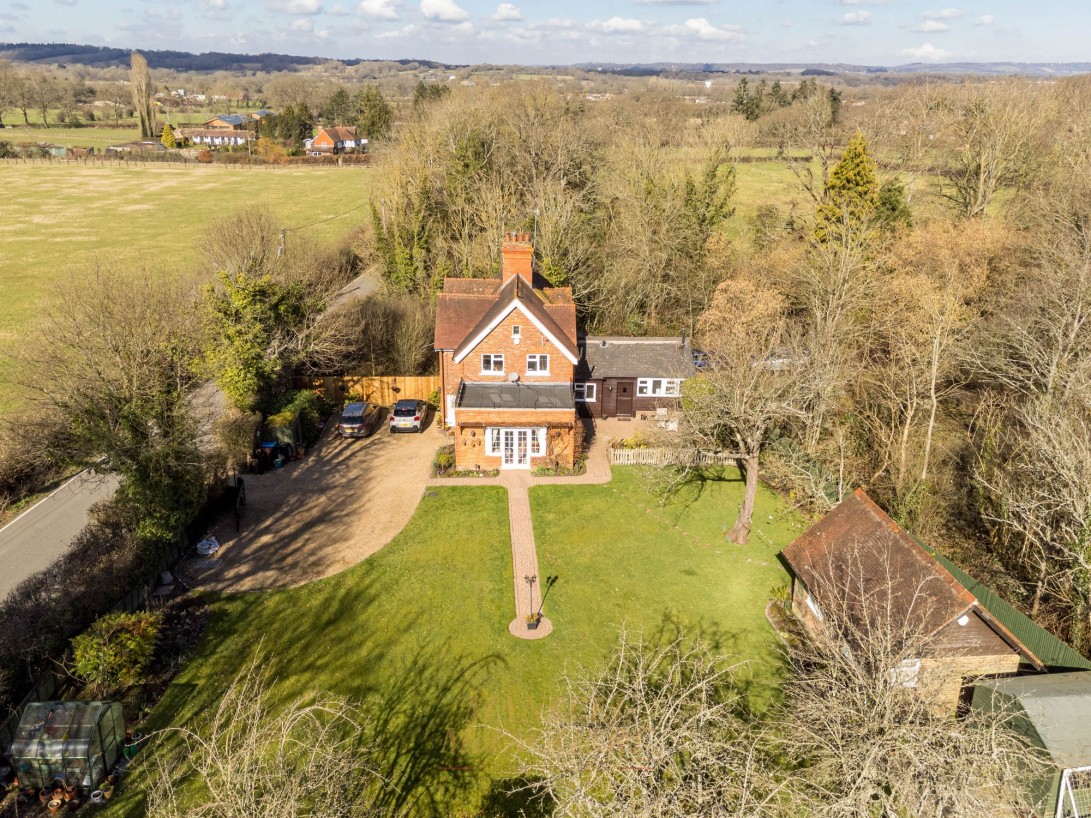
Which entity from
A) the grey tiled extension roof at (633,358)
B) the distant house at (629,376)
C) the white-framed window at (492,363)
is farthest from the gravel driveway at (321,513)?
the grey tiled extension roof at (633,358)

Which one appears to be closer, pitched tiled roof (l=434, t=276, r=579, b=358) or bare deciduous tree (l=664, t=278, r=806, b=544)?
bare deciduous tree (l=664, t=278, r=806, b=544)

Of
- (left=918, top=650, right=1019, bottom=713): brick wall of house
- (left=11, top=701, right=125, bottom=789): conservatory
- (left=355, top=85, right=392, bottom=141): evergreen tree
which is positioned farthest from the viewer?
(left=355, top=85, right=392, bottom=141): evergreen tree

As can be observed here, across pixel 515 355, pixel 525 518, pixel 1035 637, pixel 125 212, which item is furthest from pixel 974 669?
pixel 125 212

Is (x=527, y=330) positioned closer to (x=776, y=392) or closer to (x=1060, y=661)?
(x=776, y=392)

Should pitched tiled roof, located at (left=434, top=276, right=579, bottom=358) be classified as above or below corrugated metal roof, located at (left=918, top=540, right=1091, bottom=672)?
above

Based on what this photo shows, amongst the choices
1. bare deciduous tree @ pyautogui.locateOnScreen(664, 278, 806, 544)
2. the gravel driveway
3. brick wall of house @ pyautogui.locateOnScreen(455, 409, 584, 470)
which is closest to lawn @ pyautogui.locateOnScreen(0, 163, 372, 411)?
the gravel driveway

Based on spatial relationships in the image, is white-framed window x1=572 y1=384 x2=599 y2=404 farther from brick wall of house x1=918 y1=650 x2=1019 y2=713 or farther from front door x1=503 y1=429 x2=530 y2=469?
brick wall of house x1=918 y1=650 x2=1019 y2=713

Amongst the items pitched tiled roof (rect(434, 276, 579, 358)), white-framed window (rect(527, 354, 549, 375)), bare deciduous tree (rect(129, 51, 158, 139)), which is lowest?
white-framed window (rect(527, 354, 549, 375))
